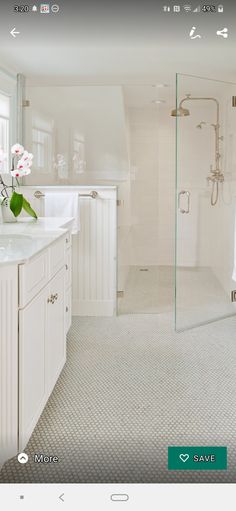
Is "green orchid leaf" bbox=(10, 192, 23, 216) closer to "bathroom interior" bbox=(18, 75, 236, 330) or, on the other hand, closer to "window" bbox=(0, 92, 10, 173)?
"window" bbox=(0, 92, 10, 173)

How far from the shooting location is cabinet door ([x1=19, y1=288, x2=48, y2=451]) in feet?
3.97

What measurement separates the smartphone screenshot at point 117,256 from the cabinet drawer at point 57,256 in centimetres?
2

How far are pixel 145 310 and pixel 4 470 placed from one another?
211 cm

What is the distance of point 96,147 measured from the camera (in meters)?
2.93

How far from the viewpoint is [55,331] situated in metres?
1.67

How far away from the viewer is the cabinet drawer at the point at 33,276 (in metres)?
1.20

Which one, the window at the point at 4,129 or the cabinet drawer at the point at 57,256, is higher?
the window at the point at 4,129

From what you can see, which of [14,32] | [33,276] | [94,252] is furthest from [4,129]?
[14,32]

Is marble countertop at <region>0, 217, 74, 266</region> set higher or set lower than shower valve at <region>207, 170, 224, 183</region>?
lower

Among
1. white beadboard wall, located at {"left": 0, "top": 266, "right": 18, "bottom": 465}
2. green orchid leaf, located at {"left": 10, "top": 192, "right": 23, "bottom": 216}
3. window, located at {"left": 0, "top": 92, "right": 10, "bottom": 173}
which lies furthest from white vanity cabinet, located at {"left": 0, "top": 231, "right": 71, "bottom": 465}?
window, located at {"left": 0, "top": 92, "right": 10, "bottom": 173}

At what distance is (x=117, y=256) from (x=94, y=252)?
0.13 m

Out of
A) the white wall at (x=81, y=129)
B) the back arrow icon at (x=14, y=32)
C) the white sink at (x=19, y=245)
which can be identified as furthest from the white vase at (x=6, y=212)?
the back arrow icon at (x=14, y=32)

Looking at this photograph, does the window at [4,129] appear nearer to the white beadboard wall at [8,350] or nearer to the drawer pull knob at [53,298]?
the drawer pull knob at [53,298]

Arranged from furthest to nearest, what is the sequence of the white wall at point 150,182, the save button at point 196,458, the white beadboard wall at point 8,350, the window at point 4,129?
the white wall at point 150,182
the window at point 4,129
the white beadboard wall at point 8,350
the save button at point 196,458
